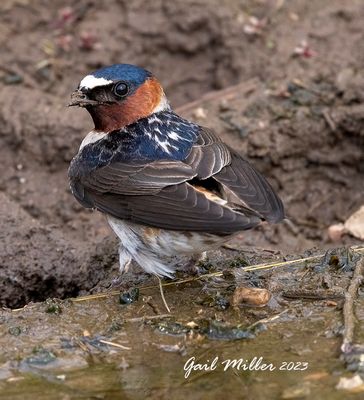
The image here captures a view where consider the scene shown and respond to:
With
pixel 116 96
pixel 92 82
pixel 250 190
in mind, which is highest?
pixel 92 82

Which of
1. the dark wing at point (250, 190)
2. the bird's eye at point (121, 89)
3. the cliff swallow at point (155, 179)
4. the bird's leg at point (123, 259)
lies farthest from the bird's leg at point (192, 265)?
the bird's eye at point (121, 89)

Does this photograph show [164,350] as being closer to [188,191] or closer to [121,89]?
[188,191]

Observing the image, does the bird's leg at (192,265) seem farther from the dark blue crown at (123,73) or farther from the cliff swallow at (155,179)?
the dark blue crown at (123,73)

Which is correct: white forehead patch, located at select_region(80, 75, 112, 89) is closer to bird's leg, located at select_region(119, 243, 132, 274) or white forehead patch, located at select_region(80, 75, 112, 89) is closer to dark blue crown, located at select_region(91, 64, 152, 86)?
dark blue crown, located at select_region(91, 64, 152, 86)

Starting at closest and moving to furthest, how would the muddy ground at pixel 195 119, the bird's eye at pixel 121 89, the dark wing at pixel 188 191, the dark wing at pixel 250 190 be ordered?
1. the dark wing at pixel 188 191
2. the dark wing at pixel 250 190
3. the muddy ground at pixel 195 119
4. the bird's eye at pixel 121 89

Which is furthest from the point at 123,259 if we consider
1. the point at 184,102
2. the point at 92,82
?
the point at 184,102

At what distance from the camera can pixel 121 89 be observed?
545 centimetres

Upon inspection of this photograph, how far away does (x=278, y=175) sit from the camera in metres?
7.18

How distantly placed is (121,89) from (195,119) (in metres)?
1.85

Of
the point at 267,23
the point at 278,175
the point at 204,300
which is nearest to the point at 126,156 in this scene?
the point at 204,300

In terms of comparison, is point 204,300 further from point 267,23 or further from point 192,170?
point 267,23

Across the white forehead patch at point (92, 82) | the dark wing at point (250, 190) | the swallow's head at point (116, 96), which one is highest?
the white forehead patch at point (92, 82)

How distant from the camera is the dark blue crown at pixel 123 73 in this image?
17.7 ft

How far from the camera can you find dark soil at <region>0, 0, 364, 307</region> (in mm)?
6004
